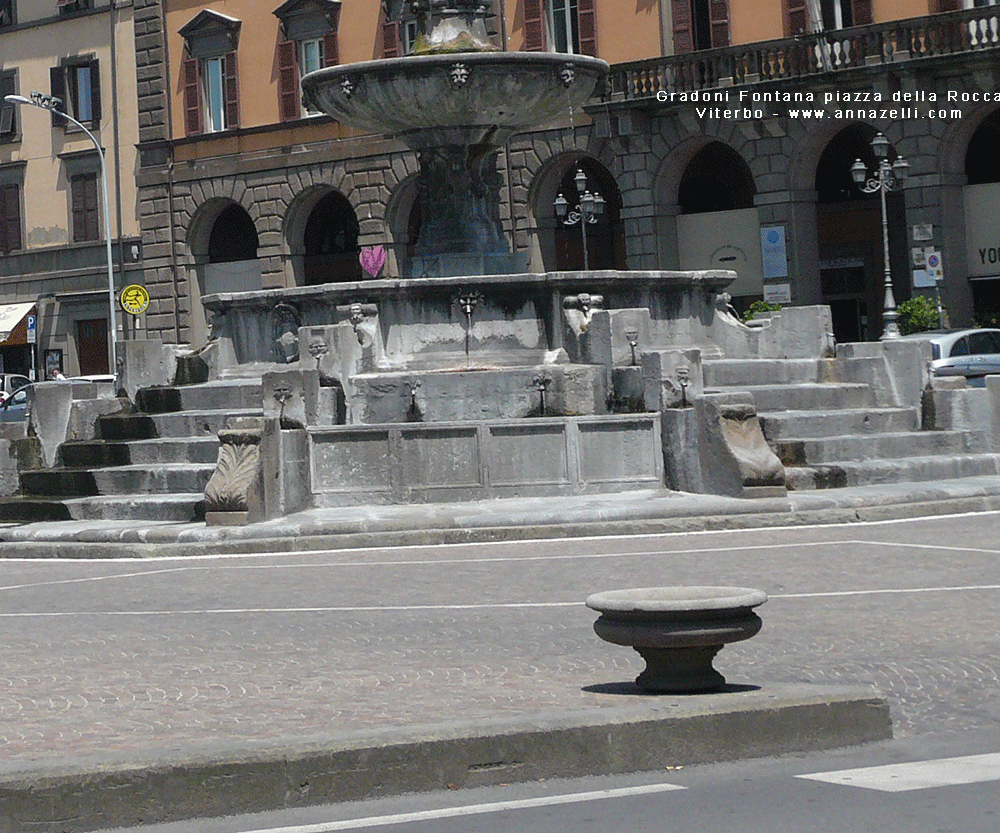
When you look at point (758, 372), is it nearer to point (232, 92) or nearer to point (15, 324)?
point (232, 92)

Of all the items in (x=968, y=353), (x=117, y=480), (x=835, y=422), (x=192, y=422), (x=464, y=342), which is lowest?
(x=117, y=480)

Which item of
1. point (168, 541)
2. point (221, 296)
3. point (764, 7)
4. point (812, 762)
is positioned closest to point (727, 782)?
point (812, 762)

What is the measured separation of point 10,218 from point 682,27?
74.0ft

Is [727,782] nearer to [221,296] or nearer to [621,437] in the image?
[621,437]

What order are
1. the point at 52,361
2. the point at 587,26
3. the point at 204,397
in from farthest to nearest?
the point at 52,361
the point at 587,26
the point at 204,397

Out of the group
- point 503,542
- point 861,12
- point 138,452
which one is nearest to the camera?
point 503,542

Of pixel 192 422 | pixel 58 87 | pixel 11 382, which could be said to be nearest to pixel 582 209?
pixel 11 382

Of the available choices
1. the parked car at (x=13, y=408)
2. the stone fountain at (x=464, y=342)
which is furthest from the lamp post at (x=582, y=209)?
the stone fountain at (x=464, y=342)

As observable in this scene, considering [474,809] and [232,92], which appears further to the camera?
[232,92]

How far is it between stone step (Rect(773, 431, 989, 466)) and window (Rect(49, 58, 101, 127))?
39698 mm

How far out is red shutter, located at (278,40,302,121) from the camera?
4975 cm

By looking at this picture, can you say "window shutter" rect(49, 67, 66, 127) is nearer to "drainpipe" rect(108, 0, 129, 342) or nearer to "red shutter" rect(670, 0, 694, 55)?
"drainpipe" rect(108, 0, 129, 342)

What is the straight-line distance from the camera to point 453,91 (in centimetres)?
2052

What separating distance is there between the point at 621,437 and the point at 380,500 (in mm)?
2195
